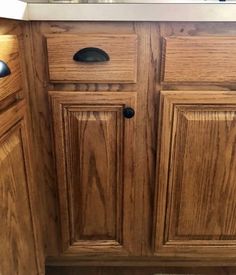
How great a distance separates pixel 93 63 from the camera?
2.45 feet

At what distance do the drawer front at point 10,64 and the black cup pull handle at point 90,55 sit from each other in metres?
0.15

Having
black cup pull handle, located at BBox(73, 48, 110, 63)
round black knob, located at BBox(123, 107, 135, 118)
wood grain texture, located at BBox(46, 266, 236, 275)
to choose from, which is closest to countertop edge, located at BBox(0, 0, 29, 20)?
black cup pull handle, located at BBox(73, 48, 110, 63)

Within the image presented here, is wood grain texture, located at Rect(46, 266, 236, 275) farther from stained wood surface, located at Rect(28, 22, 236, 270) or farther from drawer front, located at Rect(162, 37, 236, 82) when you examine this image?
drawer front, located at Rect(162, 37, 236, 82)

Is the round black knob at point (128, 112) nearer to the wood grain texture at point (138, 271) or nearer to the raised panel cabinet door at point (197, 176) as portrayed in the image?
the raised panel cabinet door at point (197, 176)

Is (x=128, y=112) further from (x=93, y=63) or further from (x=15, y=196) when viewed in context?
(x=15, y=196)

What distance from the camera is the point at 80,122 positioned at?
804 mm

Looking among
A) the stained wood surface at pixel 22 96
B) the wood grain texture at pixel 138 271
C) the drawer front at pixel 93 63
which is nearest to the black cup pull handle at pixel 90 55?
the drawer front at pixel 93 63

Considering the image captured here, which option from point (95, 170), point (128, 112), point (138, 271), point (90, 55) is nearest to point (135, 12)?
point (90, 55)

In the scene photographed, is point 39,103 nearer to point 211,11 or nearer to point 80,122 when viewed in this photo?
point 80,122

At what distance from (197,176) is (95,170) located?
0.30 meters

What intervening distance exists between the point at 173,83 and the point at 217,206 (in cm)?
41

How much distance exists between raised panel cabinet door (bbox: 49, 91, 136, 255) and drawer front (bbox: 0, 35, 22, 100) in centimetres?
12

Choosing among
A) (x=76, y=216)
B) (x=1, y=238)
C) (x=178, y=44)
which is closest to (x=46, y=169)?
(x=76, y=216)

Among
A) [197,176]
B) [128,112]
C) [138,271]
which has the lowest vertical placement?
[138,271]
